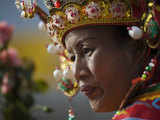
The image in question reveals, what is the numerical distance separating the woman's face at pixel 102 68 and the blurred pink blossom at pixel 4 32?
5.05 feet

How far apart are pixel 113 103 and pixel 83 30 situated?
238 millimetres

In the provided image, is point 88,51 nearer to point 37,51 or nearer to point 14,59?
point 14,59

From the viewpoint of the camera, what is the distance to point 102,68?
946mm

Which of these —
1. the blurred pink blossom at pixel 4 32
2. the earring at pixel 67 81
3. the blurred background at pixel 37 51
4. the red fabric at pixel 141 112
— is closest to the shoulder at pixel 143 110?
the red fabric at pixel 141 112

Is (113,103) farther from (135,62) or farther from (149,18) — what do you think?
(149,18)

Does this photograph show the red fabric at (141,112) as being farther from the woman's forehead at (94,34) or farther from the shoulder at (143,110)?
the woman's forehead at (94,34)

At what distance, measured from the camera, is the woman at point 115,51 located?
0.93 metres

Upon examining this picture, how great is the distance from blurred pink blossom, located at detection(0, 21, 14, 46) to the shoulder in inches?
66.6

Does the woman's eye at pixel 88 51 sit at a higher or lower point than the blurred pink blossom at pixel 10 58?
higher

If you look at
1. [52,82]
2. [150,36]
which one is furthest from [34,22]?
[150,36]

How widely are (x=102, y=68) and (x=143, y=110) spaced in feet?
0.57

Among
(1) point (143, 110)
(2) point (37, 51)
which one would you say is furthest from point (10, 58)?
(1) point (143, 110)

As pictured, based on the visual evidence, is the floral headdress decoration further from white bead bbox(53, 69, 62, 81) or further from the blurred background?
the blurred background

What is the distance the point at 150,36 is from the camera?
0.91 meters
